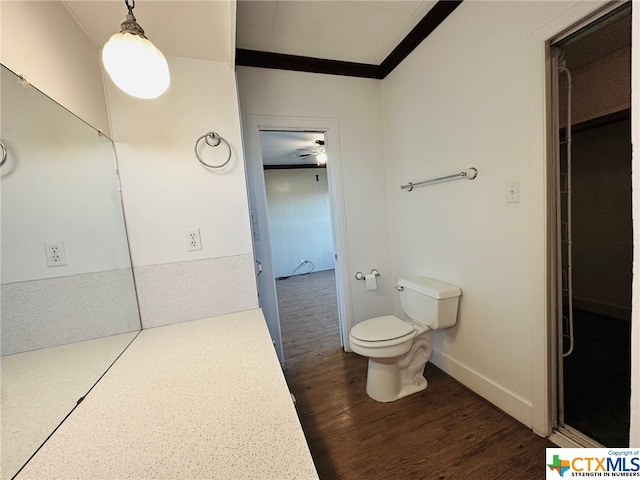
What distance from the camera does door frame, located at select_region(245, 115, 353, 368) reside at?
1.95 m

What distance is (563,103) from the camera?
2.08 meters

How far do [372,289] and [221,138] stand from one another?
1659mm

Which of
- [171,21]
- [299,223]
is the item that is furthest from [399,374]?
[299,223]

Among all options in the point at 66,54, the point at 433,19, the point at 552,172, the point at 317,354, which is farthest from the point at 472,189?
the point at 66,54

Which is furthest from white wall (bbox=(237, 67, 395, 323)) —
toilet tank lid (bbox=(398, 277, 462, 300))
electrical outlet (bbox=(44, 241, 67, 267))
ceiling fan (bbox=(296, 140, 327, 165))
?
ceiling fan (bbox=(296, 140, 327, 165))

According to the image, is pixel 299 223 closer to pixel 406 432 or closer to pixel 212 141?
pixel 212 141

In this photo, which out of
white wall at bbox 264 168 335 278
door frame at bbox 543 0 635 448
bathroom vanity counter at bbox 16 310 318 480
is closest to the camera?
bathroom vanity counter at bbox 16 310 318 480

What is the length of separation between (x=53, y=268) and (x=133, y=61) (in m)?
0.76

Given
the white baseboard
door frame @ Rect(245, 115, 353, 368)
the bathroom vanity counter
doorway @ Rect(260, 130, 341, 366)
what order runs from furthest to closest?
doorway @ Rect(260, 130, 341, 366), door frame @ Rect(245, 115, 353, 368), the white baseboard, the bathroom vanity counter

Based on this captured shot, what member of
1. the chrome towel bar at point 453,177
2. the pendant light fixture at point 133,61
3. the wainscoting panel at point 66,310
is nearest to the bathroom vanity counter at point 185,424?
the wainscoting panel at point 66,310

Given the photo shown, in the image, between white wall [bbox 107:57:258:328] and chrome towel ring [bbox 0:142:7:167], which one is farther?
white wall [bbox 107:57:258:328]

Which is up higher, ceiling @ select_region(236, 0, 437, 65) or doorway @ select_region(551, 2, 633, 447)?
ceiling @ select_region(236, 0, 437, 65)

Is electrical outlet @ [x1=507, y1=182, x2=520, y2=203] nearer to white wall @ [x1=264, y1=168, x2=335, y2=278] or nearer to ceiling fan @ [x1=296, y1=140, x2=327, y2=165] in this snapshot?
ceiling fan @ [x1=296, y1=140, x2=327, y2=165]

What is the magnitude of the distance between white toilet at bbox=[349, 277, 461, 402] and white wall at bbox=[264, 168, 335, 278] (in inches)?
145
